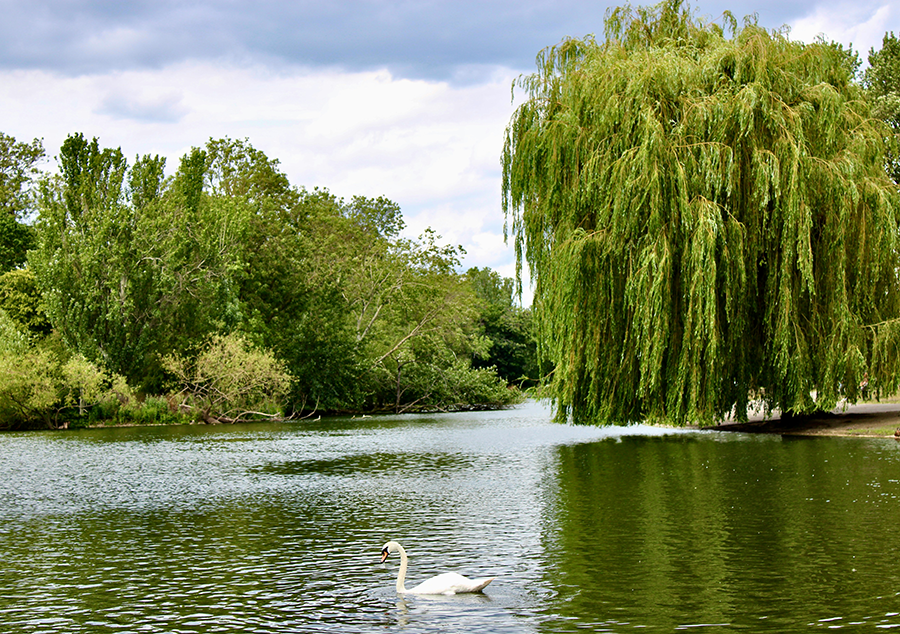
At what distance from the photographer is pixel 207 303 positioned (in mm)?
49906

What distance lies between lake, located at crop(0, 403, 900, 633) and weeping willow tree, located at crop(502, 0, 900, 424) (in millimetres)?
2345

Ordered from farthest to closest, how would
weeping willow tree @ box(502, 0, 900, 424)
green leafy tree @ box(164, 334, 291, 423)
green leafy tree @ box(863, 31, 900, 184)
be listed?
green leafy tree @ box(164, 334, 291, 423) < green leafy tree @ box(863, 31, 900, 184) < weeping willow tree @ box(502, 0, 900, 424)

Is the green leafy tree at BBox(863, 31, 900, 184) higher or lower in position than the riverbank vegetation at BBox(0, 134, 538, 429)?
higher

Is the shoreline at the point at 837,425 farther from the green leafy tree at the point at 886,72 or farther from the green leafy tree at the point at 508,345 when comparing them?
the green leafy tree at the point at 508,345

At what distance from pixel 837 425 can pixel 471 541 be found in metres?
20.4

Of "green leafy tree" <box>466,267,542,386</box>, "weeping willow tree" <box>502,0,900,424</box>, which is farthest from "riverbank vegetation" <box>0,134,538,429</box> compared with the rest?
A: "weeping willow tree" <box>502,0,900,424</box>

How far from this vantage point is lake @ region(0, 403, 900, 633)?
836cm

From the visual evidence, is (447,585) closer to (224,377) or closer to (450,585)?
(450,585)

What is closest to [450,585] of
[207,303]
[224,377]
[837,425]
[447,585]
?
[447,585]

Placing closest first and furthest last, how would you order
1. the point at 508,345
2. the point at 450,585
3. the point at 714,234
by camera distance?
1. the point at 450,585
2. the point at 714,234
3. the point at 508,345

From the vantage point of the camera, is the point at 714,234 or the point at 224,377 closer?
the point at 714,234

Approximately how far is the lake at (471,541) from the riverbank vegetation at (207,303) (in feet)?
69.4

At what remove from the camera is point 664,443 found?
27.4 metres

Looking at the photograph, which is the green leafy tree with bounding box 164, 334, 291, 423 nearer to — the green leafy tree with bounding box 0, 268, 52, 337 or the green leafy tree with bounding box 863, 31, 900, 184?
the green leafy tree with bounding box 0, 268, 52, 337
